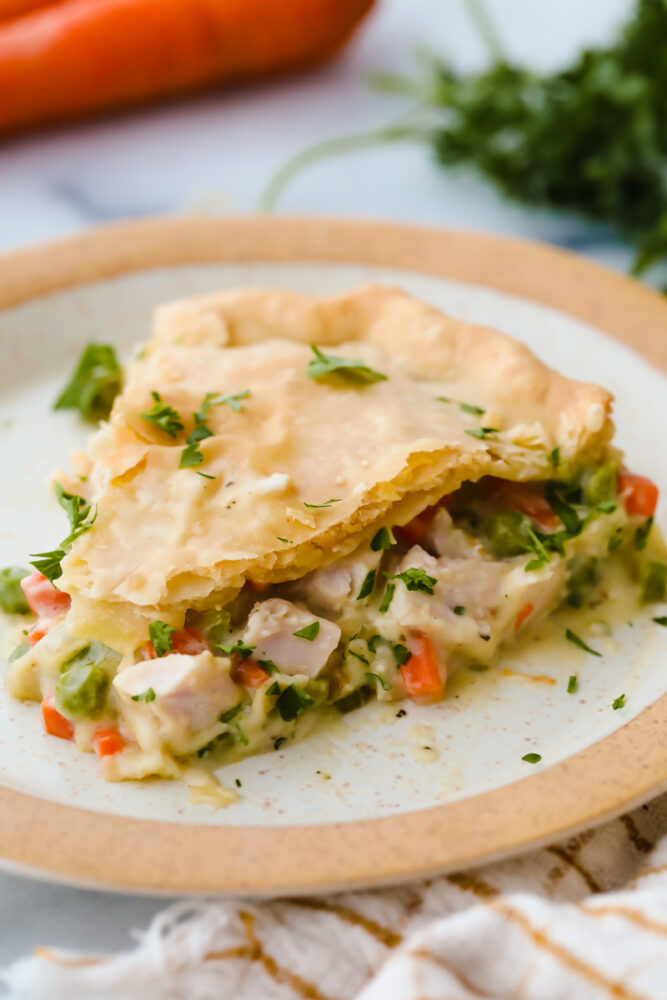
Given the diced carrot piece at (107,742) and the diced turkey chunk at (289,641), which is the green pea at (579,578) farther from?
the diced carrot piece at (107,742)

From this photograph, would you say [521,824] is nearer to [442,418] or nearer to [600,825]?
[600,825]

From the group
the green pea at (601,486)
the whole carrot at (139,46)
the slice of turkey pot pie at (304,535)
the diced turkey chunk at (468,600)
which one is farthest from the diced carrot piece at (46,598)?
the whole carrot at (139,46)

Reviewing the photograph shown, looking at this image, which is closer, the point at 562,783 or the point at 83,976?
the point at 83,976

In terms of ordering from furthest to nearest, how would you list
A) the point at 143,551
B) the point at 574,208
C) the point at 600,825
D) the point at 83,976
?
the point at 574,208
the point at 143,551
the point at 600,825
the point at 83,976

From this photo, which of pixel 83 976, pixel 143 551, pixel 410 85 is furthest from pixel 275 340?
pixel 410 85

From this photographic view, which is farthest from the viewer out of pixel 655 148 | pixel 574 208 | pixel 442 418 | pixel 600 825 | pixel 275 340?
pixel 574 208

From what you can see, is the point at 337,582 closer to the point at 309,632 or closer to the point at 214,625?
the point at 309,632
